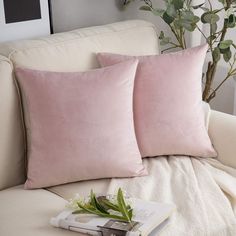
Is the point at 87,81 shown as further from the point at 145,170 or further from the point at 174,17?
the point at 174,17

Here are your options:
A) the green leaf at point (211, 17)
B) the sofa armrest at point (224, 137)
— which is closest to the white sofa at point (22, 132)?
the sofa armrest at point (224, 137)

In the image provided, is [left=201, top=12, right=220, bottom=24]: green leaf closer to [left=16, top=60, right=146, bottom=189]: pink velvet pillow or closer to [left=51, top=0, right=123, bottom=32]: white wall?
[left=51, top=0, right=123, bottom=32]: white wall

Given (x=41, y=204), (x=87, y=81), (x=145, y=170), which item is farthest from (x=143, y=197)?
(x=87, y=81)

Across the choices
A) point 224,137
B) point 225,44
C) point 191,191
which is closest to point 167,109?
point 224,137

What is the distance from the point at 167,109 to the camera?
6.68ft

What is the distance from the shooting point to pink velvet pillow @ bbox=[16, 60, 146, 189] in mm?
1859

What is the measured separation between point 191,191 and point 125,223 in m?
0.35

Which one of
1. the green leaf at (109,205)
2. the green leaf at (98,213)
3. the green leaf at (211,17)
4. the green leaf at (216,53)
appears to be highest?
the green leaf at (211,17)

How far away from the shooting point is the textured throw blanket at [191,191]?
1.64m

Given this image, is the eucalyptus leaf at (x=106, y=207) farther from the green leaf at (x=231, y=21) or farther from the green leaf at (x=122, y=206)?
the green leaf at (x=231, y=21)

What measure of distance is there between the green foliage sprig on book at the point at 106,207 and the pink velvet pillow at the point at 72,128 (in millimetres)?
234

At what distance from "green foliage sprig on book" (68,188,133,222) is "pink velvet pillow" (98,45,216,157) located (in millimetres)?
459

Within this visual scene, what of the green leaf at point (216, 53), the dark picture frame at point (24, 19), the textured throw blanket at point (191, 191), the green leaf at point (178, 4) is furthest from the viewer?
the green leaf at point (216, 53)

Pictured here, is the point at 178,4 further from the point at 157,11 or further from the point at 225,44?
the point at 225,44
